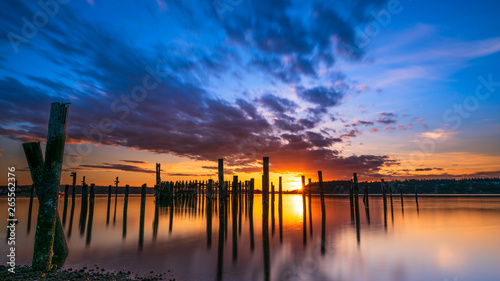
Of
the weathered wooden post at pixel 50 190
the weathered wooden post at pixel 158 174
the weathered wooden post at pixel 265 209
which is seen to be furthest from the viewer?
the weathered wooden post at pixel 158 174

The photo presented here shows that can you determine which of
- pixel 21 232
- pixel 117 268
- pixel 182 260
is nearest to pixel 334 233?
pixel 182 260

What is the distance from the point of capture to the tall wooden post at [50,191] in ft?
23.4

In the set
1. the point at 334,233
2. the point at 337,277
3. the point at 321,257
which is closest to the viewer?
the point at 337,277

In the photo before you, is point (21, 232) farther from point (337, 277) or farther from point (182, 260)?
point (337, 277)

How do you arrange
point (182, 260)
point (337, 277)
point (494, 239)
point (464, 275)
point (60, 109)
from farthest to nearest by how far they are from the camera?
point (494, 239) → point (182, 260) → point (464, 275) → point (337, 277) → point (60, 109)

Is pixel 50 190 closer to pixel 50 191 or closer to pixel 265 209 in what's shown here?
pixel 50 191

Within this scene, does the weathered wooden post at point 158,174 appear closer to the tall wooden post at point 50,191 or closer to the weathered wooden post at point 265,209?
the weathered wooden post at point 265,209

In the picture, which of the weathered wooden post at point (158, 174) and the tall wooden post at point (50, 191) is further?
the weathered wooden post at point (158, 174)

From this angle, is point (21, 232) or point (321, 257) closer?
point (321, 257)

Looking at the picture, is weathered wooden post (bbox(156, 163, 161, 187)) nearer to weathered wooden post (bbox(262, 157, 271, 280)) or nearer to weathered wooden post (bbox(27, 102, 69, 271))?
weathered wooden post (bbox(262, 157, 271, 280))

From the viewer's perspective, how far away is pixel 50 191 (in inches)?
286

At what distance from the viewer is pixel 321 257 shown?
11.9m

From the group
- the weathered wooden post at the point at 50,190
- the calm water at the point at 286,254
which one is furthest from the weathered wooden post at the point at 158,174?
the weathered wooden post at the point at 50,190

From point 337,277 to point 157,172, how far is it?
32.2 metres
